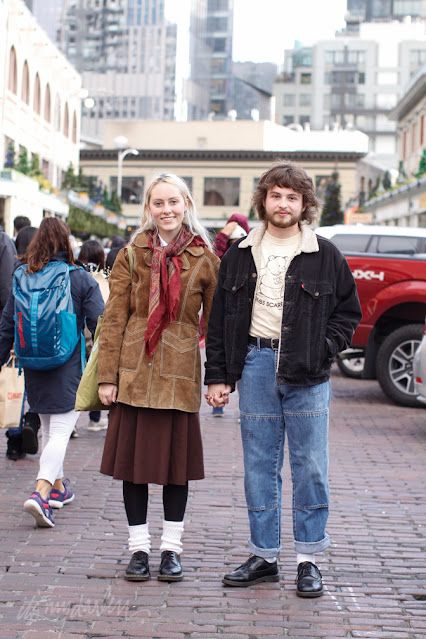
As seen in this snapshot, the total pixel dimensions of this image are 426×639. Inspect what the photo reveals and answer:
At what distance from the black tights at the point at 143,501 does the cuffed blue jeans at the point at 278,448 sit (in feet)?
1.16

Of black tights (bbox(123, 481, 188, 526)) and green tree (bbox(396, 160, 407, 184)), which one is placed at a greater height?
green tree (bbox(396, 160, 407, 184))

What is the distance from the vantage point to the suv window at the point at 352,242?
1535 centimetres

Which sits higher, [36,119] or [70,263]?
[36,119]

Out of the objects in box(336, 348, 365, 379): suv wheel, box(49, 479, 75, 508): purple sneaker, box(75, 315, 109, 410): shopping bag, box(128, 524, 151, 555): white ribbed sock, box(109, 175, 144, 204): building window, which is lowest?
box(336, 348, 365, 379): suv wheel

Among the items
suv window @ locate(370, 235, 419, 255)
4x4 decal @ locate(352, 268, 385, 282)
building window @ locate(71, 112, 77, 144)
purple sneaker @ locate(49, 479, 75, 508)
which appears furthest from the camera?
building window @ locate(71, 112, 77, 144)

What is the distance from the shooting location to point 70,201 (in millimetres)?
48156

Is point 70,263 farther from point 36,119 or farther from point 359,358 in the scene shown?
point 36,119

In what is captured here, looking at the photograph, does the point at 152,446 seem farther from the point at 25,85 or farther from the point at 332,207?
the point at 332,207

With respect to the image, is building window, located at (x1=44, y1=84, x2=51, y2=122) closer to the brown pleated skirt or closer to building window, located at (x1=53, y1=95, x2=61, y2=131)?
building window, located at (x1=53, y1=95, x2=61, y2=131)

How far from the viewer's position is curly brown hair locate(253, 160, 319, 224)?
17.9 feet

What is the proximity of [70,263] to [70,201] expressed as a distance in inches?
1631

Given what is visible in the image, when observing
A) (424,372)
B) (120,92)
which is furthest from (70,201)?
(120,92)

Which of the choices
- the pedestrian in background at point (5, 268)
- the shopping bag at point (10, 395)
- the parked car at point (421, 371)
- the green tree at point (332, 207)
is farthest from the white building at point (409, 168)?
the shopping bag at point (10, 395)

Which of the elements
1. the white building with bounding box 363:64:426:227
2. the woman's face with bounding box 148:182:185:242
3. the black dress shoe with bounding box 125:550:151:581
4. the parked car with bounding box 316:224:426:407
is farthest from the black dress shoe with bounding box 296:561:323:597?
the white building with bounding box 363:64:426:227
